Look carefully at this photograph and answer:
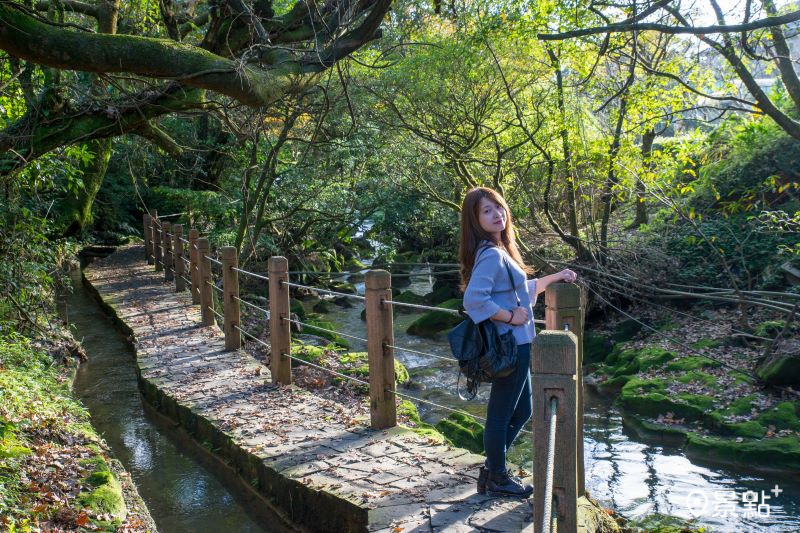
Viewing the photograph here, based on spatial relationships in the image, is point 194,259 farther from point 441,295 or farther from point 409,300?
point 441,295

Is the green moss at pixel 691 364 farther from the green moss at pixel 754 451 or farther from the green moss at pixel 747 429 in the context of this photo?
the green moss at pixel 754 451

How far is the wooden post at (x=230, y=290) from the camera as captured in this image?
9180 mm

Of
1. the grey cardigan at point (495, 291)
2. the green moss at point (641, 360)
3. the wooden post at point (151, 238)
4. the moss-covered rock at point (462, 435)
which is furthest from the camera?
the wooden post at point (151, 238)

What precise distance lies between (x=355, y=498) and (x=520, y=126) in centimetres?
946

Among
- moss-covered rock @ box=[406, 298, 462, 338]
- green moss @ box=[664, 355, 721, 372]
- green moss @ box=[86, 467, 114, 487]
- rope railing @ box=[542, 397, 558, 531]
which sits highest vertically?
rope railing @ box=[542, 397, 558, 531]

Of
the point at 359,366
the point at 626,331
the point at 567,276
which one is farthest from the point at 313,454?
the point at 626,331

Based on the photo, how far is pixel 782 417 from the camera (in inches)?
375

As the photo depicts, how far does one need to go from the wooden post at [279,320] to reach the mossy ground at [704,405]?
194 inches

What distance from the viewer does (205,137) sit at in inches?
641

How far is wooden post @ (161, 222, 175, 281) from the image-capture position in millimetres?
15133

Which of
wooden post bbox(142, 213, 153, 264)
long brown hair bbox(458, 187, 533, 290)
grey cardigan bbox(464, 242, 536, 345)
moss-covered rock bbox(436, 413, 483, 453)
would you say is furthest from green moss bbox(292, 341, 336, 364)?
wooden post bbox(142, 213, 153, 264)

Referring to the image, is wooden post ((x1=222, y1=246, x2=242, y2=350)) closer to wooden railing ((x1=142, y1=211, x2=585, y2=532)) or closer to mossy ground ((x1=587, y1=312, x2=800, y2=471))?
wooden railing ((x1=142, y1=211, x2=585, y2=532))

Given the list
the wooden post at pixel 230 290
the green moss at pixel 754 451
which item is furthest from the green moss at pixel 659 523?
the wooden post at pixel 230 290

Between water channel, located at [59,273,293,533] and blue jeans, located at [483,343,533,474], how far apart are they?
1.66 m
